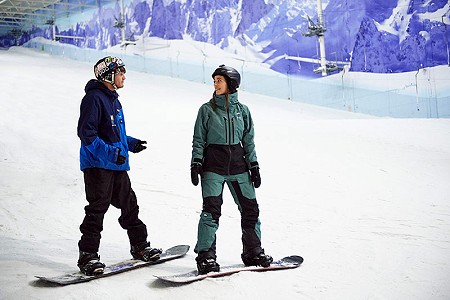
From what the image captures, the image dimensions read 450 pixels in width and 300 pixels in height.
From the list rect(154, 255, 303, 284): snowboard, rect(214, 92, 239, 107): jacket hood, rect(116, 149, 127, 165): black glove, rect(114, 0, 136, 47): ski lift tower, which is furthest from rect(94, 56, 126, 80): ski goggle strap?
rect(114, 0, 136, 47): ski lift tower

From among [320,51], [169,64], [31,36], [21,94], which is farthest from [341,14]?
[31,36]

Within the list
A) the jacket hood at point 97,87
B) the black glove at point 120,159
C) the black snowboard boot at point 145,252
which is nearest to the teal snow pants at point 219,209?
the black snowboard boot at point 145,252

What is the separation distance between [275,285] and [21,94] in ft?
30.1

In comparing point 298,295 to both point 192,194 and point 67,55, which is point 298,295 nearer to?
point 192,194

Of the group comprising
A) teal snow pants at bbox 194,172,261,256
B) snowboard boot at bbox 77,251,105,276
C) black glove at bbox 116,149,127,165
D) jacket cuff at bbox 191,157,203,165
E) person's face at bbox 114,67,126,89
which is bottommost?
snowboard boot at bbox 77,251,105,276

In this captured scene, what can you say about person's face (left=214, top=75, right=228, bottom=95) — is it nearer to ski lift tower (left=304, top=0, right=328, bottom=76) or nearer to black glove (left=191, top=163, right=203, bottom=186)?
black glove (left=191, top=163, right=203, bottom=186)

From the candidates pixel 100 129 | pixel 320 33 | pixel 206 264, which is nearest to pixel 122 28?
pixel 320 33

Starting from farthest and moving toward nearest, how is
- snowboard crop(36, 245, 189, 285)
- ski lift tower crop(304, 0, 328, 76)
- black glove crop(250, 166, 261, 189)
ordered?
ski lift tower crop(304, 0, 328, 76), black glove crop(250, 166, 261, 189), snowboard crop(36, 245, 189, 285)

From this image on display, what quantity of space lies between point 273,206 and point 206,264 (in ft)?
7.55

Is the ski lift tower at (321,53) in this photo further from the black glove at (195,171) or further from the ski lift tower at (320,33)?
the black glove at (195,171)

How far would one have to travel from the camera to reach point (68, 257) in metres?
3.68

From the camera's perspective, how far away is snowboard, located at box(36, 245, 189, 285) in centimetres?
283

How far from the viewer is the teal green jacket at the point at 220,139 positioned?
320 cm

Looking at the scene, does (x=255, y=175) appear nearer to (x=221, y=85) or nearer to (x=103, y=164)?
(x=221, y=85)
